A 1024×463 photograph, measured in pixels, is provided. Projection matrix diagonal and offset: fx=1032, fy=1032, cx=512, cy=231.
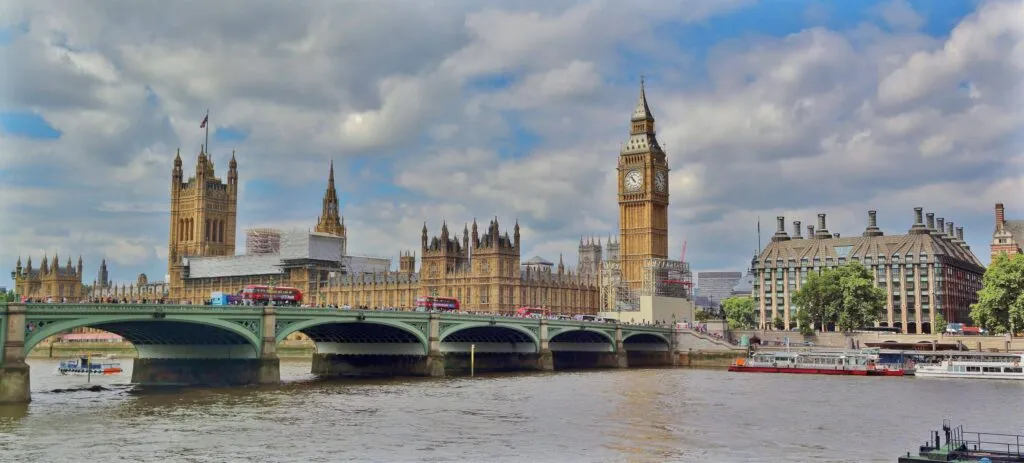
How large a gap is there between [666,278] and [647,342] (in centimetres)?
3704

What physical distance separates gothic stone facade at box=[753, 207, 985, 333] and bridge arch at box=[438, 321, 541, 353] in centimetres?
6256

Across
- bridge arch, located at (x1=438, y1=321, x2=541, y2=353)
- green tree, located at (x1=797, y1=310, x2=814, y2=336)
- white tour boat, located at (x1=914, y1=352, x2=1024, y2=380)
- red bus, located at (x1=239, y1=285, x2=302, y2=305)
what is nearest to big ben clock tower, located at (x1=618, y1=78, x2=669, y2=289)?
green tree, located at (x1=797, y1=310, x2=814, y2=336)

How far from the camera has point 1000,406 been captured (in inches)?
2295

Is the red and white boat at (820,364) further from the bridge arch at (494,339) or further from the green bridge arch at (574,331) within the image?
the bridge arch at (494,339)

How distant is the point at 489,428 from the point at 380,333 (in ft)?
131

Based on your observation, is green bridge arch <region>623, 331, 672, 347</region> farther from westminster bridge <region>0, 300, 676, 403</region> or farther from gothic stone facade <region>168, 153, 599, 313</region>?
gothic stone facade <region>168, 153, 599, 313</region>

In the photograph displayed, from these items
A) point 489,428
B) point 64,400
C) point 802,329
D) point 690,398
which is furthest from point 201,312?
point 802,329

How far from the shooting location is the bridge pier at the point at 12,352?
172ft

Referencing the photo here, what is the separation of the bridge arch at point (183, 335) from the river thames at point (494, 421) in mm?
3465

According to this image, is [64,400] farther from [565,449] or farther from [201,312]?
[565,449]

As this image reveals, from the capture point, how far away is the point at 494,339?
100062mm

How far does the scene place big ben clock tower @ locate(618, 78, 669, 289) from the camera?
158 m

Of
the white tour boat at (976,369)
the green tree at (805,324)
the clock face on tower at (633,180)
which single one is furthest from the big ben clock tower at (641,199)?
the white tour boat at (976,369)

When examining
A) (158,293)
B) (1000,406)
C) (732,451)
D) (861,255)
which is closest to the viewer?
(732,451)
